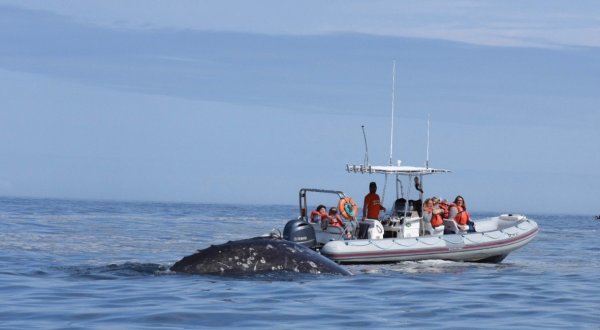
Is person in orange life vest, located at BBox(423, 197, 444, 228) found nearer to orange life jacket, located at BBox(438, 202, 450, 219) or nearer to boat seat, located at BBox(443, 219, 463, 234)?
boat seat, located at BBox(443, 219, 463, 234)

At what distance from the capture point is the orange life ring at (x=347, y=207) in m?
26.9

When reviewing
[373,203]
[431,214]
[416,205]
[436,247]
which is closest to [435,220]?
[431,214]

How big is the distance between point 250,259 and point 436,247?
9.25 meters

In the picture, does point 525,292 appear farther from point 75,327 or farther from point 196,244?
point 196,244

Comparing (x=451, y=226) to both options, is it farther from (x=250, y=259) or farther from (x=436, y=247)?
(x=250, y=259)

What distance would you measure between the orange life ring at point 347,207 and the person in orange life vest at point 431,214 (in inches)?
89.4

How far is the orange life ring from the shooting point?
26891mm

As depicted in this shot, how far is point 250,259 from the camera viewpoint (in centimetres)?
1881

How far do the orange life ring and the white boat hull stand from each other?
1.32 meters

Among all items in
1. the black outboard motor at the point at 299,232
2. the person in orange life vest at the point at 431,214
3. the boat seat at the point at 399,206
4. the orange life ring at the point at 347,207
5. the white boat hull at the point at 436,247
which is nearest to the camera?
the black outboard motor at the point at 299,232

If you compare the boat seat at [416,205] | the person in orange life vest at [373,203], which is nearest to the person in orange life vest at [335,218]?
the person in orange life vest at [373,203]

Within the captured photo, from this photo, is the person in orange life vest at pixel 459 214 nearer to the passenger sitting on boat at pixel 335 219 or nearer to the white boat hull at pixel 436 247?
the white boat hull at pixel 436 247

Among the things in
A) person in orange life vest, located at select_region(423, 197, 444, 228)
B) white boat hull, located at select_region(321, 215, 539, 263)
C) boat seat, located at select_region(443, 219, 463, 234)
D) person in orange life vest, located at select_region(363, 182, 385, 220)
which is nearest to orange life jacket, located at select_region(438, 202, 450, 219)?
boat seat, located at select_region(443, 219, 463, 234)

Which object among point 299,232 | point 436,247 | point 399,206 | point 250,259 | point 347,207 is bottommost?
point 250,259
